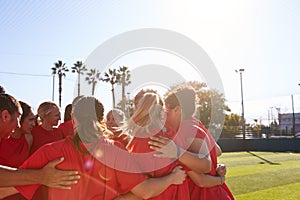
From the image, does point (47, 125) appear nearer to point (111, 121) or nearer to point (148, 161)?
point (111, 121)

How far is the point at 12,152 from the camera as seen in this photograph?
12.7ft

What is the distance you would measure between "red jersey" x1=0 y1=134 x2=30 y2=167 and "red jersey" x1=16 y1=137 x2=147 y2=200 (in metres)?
1.10

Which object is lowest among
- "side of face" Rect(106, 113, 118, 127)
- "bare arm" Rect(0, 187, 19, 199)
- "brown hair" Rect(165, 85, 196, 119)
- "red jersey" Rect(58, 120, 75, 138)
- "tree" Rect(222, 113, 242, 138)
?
"bare arm" Rect(0, 187, 19, 199)

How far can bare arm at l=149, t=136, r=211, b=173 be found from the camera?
3.13 metres

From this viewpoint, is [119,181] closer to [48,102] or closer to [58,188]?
[58,188]

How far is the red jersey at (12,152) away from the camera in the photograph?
379 cm

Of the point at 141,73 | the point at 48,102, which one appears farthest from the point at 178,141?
the point at 141,73

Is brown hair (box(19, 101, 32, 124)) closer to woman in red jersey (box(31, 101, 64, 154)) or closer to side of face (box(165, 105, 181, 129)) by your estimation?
woman in red jersey (box(31, 101, 64, 154))

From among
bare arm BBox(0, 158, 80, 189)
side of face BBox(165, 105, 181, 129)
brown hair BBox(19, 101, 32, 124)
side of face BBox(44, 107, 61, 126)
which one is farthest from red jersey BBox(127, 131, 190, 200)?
side of face BBox(44, 107, 61, 126)

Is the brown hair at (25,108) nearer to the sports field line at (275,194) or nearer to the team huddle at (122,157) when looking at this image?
the team huddle at (122,157)

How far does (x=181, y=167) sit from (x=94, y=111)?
0.96 m

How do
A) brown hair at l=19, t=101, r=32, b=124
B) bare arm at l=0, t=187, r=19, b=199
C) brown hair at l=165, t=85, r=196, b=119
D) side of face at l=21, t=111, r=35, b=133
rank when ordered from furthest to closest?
brown hair at l=19, t=101, r=32, b=124 → side of face at l=21, t=111, r=35, b=133 → brown hair at l=165, t=85, r=196, b=119 → bare arm at l=0, t=187, r=19, b=199

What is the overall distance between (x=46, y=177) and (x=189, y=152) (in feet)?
4.22

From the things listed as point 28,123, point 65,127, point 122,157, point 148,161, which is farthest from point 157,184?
point 65,127
